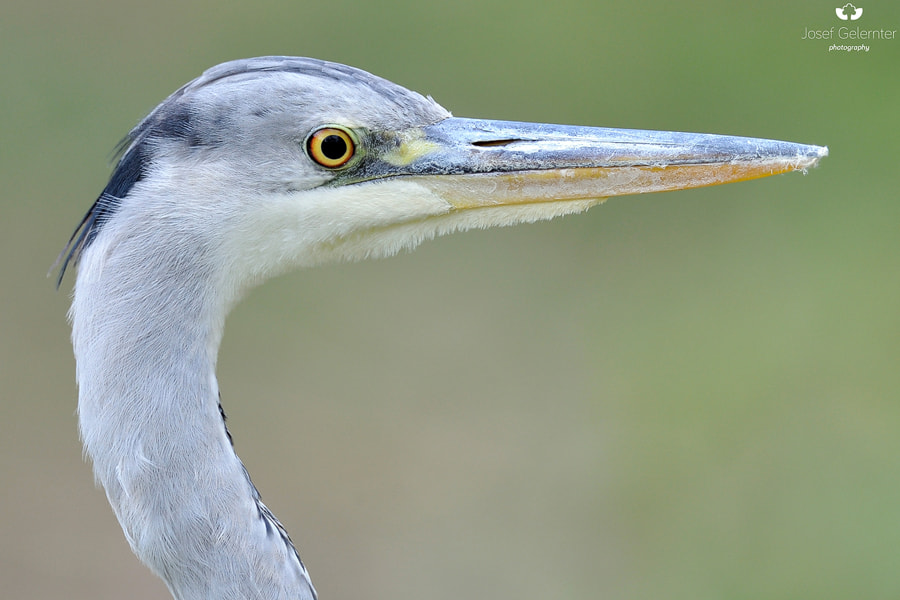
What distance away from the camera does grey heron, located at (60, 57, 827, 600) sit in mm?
1404

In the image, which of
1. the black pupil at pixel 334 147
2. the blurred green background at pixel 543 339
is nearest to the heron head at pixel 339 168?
the black pupil at pixel 334 147

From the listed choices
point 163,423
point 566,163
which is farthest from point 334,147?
point 163,423

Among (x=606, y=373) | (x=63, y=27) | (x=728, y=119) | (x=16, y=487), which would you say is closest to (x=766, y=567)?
(x=606, y=373)

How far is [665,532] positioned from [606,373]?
904 millimetres

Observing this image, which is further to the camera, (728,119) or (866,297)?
(728,119)

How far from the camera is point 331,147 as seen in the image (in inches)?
59.9

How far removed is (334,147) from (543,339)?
3.21 metres

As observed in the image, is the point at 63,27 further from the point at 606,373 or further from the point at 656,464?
the point at 656,464

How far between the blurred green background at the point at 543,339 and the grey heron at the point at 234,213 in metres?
2.27

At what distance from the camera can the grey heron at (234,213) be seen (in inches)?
55.3

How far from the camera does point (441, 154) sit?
62.4 inches

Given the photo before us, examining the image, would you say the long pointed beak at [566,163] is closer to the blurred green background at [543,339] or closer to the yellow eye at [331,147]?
the yellow eye at [331,147]

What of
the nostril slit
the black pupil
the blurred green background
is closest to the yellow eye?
the black pupil

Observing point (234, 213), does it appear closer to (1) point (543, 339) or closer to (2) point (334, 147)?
(2) point (334, 147)
